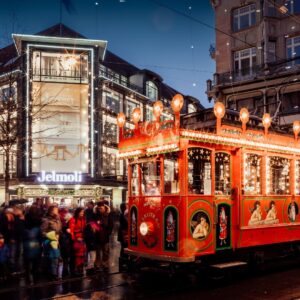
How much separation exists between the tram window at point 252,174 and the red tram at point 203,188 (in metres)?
0.02

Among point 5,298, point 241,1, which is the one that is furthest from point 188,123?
point 241,1

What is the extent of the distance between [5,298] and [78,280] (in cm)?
207

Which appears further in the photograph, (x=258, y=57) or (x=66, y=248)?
(x=258, y=57)

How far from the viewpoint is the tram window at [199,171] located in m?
9.83

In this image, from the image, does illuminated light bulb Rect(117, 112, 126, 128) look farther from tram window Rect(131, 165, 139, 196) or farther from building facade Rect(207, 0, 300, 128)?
building facade Rect(207, 0, 300, 128)

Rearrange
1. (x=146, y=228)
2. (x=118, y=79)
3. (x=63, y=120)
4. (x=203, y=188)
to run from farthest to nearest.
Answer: (x=118, y=79) → (x=63, y=120) → (x=146, y=228) → (x=203, y=188)

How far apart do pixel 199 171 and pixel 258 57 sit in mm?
23924

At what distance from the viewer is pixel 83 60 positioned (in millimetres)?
31969

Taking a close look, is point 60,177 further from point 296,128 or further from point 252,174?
point 252,174

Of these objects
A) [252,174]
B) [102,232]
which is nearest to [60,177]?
[102,232]

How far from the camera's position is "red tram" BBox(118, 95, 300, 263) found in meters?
9.65

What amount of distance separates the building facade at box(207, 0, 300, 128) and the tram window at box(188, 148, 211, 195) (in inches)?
795

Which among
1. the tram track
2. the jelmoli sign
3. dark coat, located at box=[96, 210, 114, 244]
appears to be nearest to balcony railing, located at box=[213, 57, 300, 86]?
the jelmoli sign

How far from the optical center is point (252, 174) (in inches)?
436
